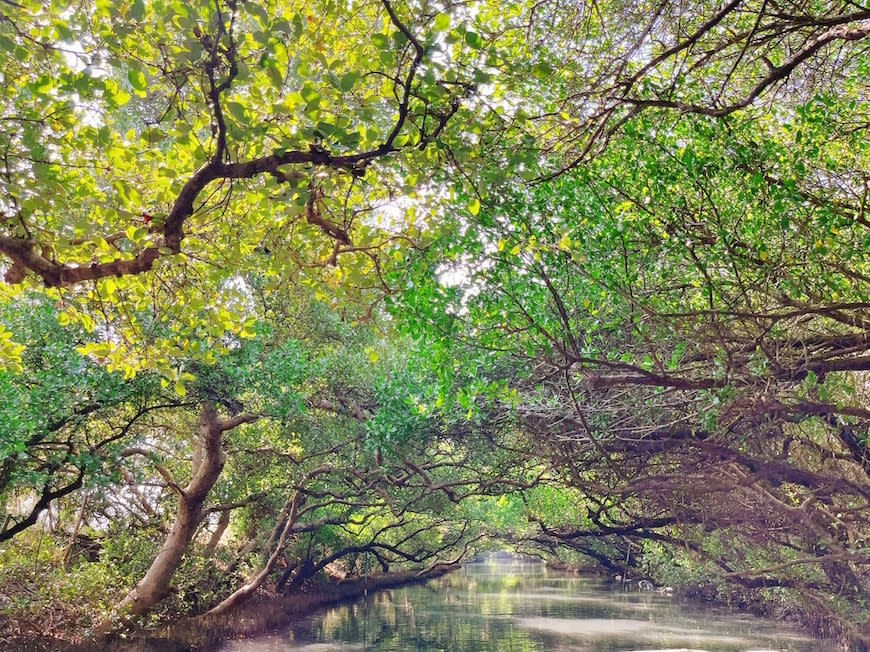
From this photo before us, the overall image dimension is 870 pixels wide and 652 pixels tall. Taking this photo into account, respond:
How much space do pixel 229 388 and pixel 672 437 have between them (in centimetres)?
790

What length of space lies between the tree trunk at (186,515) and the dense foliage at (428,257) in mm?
65

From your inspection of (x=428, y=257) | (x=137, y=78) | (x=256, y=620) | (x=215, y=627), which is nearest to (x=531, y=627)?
(x=256, y=620)

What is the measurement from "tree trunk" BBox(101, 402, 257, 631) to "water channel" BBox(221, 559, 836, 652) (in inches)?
106

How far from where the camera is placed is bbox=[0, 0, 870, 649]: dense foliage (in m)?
4.23

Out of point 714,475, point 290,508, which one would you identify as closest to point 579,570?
point 290,508

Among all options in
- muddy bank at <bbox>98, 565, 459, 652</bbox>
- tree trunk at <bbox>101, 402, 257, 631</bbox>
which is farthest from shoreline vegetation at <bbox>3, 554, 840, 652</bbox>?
tree trunk at <bbox>101, 402, 257, 631</bbox>

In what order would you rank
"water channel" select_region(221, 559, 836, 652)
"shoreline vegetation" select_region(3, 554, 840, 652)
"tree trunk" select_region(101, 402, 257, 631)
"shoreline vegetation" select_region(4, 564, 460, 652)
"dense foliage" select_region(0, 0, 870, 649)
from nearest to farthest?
"dense foliage" select_region(0, 0, 870, 649) < "shoreline vegetation" select_region(4, 564, 460, 652) < "shoreline vegetation" select_region(3, 554, 840, 652) < "tree trunk" select_region(101, 402, 257, 631) < "water channel" select_region(221, 559, 836, 652)

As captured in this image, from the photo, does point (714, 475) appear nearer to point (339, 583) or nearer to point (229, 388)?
point (229, 388)

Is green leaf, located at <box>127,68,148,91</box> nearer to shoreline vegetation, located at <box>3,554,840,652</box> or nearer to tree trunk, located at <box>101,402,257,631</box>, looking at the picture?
tree trunk, located at <box>101,402,257,631</box>

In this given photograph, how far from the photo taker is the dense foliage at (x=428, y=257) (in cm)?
423

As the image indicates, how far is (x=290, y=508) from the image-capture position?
18.2 m

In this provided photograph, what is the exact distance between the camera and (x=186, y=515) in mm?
15148

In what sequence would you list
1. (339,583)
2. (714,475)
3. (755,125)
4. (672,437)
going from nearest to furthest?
(755,125) < (672,437) < (714,475) < (339,583)

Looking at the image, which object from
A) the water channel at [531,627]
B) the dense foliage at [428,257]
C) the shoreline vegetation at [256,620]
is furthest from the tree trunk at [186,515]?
the water channel at [531,627]
